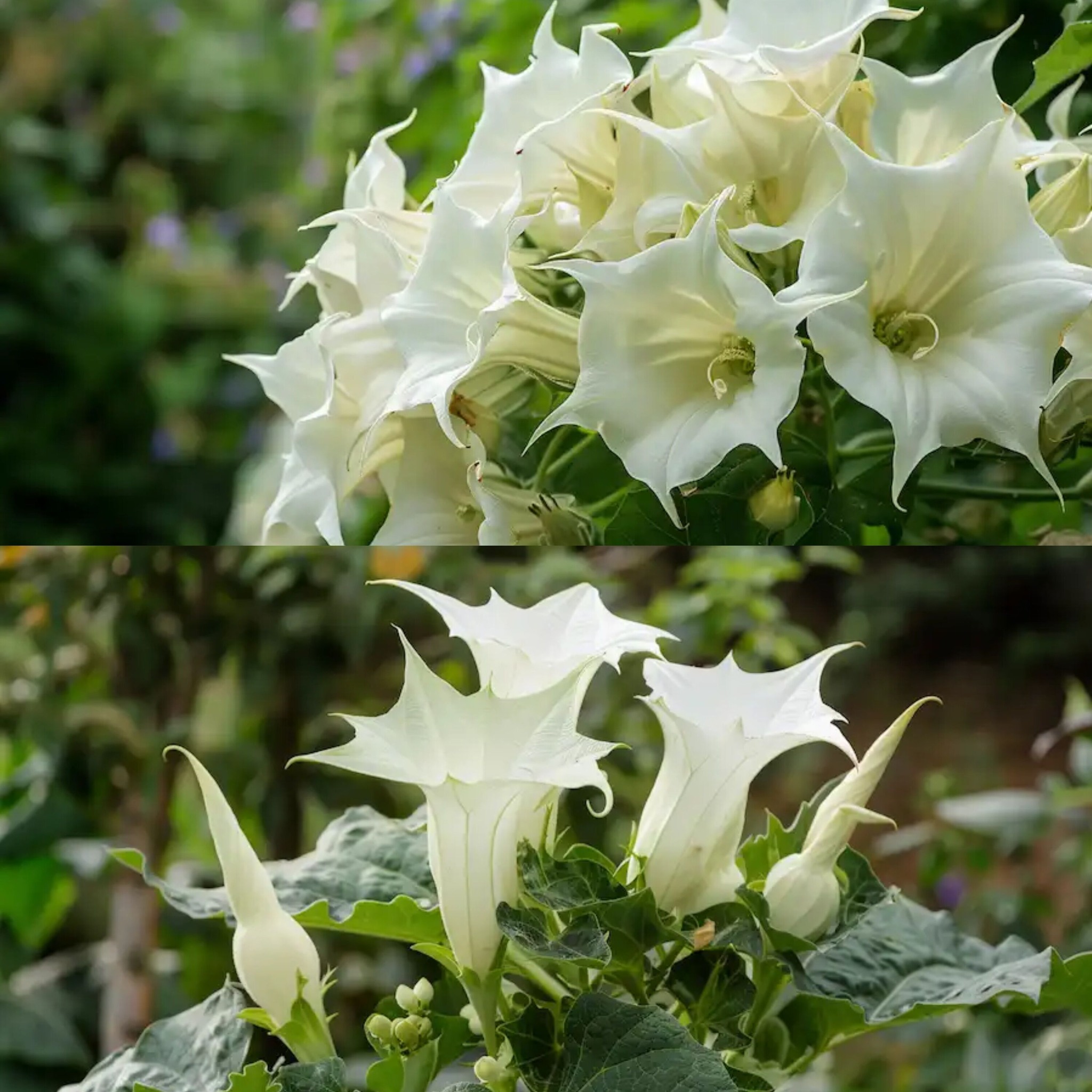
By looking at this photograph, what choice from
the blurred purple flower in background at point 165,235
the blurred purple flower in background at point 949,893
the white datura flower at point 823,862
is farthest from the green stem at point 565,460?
the blurred purple flower in background at point 165,235

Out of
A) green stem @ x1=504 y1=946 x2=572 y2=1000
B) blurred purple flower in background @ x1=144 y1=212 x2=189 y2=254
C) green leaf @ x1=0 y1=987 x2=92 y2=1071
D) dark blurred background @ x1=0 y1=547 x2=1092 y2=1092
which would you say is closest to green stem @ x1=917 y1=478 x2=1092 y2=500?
green stem @ x1=504 y1=946 x2=572 y2=1000

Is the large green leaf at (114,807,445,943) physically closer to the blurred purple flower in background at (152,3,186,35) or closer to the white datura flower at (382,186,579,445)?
the white datura flower at (382,186,579,445)

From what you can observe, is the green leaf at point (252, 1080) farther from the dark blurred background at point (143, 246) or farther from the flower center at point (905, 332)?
the dark blurred background at point (143, 246)

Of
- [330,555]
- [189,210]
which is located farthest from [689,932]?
[189,210]

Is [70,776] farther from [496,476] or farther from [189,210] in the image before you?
[189,210]

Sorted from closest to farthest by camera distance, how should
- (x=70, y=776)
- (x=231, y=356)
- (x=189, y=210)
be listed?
1. (x=231, y=356)
2. (x=70, y=776)
3. (x=189, y=210)

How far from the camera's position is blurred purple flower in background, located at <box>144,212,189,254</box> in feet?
6.14

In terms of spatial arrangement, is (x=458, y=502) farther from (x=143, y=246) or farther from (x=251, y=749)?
(x=143, y=246)

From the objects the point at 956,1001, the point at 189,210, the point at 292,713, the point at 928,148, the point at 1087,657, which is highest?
the point at 928,148

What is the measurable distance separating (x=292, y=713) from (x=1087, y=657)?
3.13 ft

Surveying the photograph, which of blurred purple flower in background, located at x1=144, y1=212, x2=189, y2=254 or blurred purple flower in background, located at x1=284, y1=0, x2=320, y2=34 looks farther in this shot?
blurred purple flower in background, located at x1=144, y1=212, x2=189, y2=254

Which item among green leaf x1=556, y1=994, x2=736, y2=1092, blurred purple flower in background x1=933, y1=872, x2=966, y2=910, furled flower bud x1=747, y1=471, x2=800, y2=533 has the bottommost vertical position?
blurred purple flower in background x1=933, y1=872, x2=966, y2=910

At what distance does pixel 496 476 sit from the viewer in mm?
329

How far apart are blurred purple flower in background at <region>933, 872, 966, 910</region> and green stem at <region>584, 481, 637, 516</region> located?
62cm
